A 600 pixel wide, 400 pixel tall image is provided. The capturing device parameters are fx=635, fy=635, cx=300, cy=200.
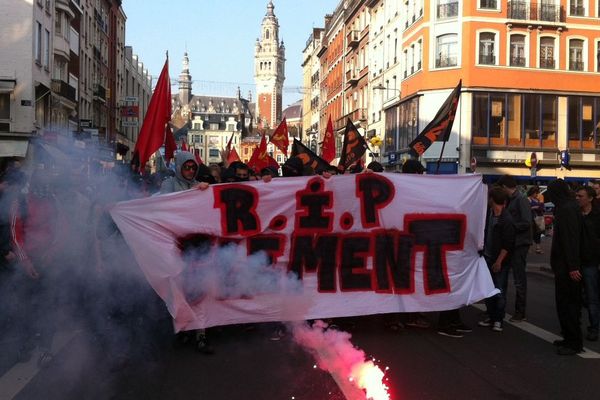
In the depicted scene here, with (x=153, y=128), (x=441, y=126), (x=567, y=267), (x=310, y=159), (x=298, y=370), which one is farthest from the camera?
(x=310, y=159)

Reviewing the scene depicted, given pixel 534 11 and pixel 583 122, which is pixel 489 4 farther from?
pixel 583 122

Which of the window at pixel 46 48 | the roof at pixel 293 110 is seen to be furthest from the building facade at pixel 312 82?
the roof at pixel 293 110

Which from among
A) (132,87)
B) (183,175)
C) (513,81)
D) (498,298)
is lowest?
(498,298)

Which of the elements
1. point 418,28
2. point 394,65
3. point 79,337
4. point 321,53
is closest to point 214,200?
point 79,337

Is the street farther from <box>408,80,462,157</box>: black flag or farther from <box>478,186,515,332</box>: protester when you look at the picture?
<box>408,80,462,157</box>: black flag

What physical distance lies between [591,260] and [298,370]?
376 cm

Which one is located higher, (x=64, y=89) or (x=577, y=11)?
(x=577, y=11)

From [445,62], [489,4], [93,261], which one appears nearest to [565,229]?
[93,261]

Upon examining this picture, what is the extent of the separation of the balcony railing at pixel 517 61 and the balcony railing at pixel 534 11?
2292 mm

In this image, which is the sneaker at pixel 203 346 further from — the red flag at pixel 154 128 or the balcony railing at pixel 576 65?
the balcony railing at pixel 576 65

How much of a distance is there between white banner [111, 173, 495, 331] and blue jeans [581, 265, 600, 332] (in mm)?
1125

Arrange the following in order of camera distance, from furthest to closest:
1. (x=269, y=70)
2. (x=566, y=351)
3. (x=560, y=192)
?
(x=269, y=70) < (x=560, y=192) < (x=566, y=351)

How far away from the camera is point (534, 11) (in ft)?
122

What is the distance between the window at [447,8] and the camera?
121 feet
